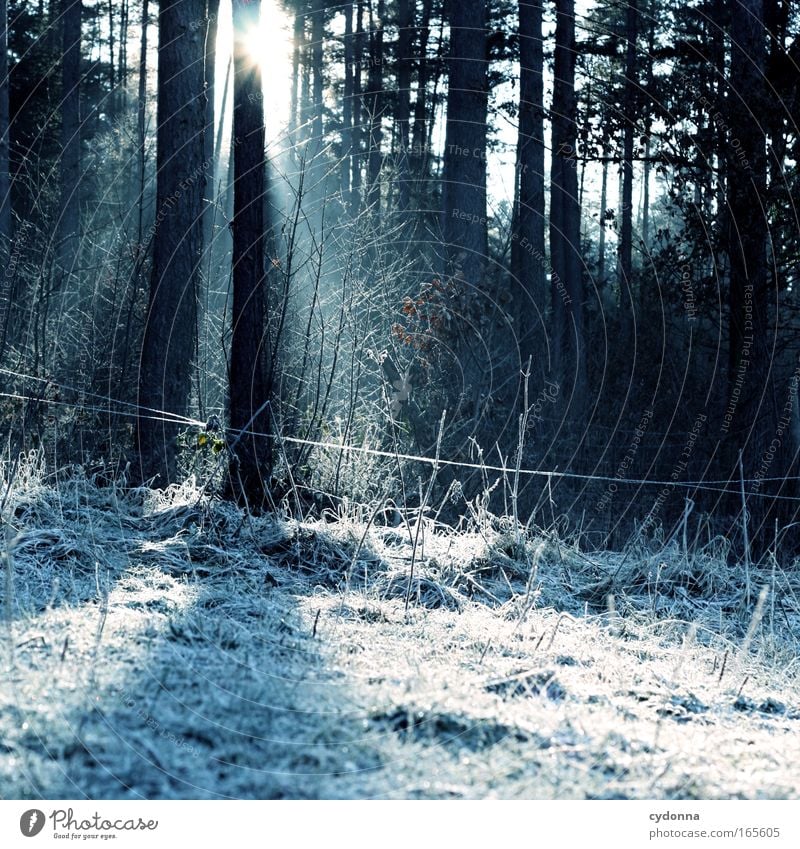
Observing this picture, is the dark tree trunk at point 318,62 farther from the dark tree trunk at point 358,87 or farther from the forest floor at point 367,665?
the forest floor at point 367,665

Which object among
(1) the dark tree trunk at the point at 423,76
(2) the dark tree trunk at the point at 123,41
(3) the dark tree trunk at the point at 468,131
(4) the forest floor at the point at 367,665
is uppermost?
(2) the dark tree trunk at the point at 123,41

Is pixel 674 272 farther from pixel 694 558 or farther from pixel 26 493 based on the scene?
pixel 26 493

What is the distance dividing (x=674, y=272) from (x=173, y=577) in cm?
626

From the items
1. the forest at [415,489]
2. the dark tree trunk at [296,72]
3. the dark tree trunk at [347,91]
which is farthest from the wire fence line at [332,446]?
the dark tree trunk at [296,72]

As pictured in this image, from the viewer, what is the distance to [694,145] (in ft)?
26.5

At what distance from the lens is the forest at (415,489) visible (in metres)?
2.71

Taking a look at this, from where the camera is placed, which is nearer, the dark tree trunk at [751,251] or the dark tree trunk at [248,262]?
the dark tree trunk at [248,262]

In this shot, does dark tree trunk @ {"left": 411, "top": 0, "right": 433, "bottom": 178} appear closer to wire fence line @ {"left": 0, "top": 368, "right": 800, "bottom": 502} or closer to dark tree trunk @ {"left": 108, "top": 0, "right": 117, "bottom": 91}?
dark tree trunk @ {"left": 108, "top": 0, "right": 117, "bottom": 91}

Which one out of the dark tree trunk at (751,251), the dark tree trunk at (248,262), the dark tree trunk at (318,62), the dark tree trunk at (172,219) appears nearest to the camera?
the dark tree trunk at (248,262)

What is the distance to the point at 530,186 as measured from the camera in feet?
46.7

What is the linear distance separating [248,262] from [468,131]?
5740 mm

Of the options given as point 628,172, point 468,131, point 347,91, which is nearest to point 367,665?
point 468,131

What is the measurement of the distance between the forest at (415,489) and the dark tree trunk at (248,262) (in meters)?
0.02
